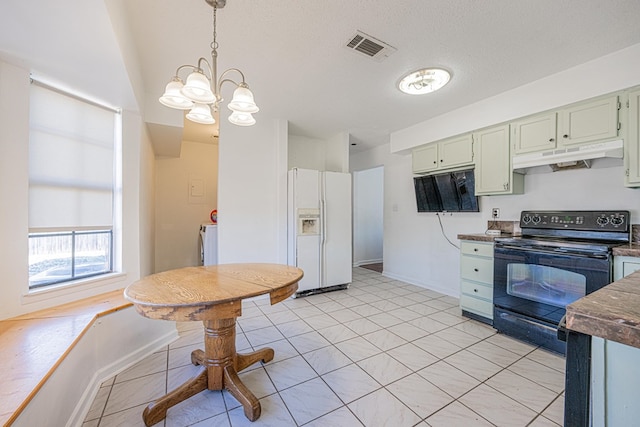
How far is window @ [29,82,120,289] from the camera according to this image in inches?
73.0

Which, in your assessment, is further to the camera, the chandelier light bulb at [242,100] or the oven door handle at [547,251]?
the oven door handle at [547,251]

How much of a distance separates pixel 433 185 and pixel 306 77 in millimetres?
2388

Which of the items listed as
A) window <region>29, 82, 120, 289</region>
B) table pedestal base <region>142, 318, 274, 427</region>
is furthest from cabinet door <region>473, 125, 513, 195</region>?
window <region>29, 82, 120, 289</region>

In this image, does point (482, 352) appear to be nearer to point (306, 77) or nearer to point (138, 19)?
point (306, 77)

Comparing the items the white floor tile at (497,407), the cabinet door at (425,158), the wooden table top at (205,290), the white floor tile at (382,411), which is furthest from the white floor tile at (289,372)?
the cabinet door at (425,158)

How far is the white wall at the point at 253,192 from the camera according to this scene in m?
3.47

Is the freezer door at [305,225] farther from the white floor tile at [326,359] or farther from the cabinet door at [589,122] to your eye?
the cabinet door at [589,122]

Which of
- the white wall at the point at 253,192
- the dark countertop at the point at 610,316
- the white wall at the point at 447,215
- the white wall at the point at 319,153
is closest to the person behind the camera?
the dark countertop at the point at 610,316

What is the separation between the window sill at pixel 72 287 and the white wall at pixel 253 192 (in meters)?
1.24

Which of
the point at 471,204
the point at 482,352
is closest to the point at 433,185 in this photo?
the point at 471,204

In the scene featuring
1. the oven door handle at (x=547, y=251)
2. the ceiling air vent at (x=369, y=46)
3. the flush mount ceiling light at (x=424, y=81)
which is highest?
the ceiling air vent at (x=369, y=46)

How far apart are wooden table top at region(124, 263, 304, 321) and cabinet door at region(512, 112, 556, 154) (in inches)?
106

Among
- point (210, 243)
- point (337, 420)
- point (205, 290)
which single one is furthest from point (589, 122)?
point (210, 243)

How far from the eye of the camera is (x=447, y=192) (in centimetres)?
358
